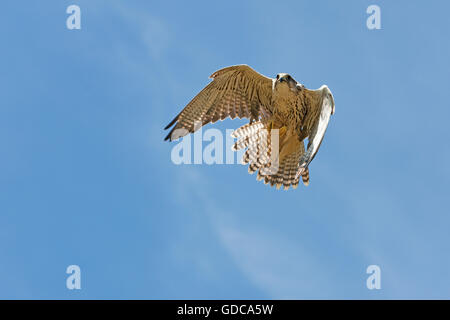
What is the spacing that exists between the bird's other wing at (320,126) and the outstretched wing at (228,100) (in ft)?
4.00

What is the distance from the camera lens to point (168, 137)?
45.0 feet

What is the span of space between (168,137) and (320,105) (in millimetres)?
2885

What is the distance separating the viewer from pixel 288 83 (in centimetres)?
1338

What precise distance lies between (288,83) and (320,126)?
1027 millimetres

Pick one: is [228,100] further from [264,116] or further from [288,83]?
[288,83]

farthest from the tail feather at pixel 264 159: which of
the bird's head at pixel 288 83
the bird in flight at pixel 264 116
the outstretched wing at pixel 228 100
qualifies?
the bird's head at pixel 288 83

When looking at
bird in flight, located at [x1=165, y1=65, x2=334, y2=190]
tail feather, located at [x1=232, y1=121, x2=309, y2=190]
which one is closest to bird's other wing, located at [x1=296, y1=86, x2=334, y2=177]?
bird in flight, located at [x1=165, y1=65, x2=334, y2=190]

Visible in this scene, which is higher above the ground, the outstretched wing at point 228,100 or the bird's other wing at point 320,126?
the outstretched wing at point 228,100

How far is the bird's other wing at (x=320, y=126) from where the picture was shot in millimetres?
12367

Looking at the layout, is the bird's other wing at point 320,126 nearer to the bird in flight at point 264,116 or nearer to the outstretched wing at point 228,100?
the bird in flight at point 264,116

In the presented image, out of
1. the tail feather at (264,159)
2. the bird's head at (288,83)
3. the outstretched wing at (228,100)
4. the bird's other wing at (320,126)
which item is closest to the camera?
the bird's other wing at (320,126)

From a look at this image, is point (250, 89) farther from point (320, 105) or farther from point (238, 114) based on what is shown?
point (320, 105)

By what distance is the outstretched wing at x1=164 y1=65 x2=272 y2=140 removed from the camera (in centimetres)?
1393

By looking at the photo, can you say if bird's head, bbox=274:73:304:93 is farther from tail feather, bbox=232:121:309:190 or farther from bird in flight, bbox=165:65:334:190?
tail feather, bbox=232:121:309:190
